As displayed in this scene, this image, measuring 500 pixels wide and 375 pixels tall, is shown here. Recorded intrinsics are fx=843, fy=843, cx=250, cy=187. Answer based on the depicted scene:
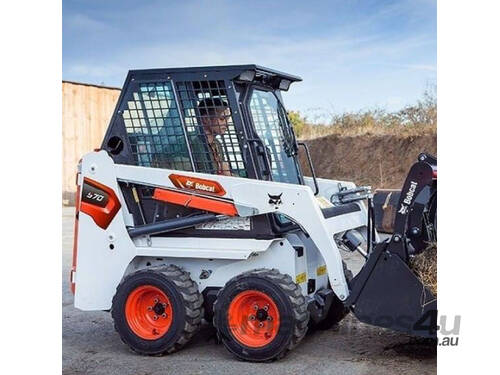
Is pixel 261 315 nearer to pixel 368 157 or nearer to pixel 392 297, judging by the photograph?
pixel 392 297

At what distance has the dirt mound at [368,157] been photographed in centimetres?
1504

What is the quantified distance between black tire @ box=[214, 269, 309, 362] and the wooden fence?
293 inches

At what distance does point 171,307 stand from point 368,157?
1156 cm

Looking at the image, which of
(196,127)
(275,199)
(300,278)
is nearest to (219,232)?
(275,199)

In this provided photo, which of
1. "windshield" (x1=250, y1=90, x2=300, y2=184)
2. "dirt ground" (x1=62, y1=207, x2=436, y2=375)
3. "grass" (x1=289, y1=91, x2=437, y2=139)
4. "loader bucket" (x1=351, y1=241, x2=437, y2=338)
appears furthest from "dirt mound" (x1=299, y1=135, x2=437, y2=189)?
"loader bucket" (x1=351, y1=241, x2=437, y2=338)

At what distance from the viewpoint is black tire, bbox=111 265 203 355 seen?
4961 millimetres

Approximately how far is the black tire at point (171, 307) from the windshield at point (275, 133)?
0.89 metres

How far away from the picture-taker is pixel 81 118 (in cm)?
1311

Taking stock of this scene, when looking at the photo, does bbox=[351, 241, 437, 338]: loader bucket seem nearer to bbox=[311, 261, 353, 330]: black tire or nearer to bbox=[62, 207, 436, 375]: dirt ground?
bbox=[62, 207, 436, 375]: dirt ground

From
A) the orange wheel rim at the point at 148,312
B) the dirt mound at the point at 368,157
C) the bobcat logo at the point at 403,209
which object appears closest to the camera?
the bobcat logo at the point at 403,209

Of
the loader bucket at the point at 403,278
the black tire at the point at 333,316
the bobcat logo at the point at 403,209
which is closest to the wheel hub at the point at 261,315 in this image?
the loader bucket at the point at 403,278

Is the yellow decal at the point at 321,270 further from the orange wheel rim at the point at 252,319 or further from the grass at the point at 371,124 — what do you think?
the grass at the point at 371,124
